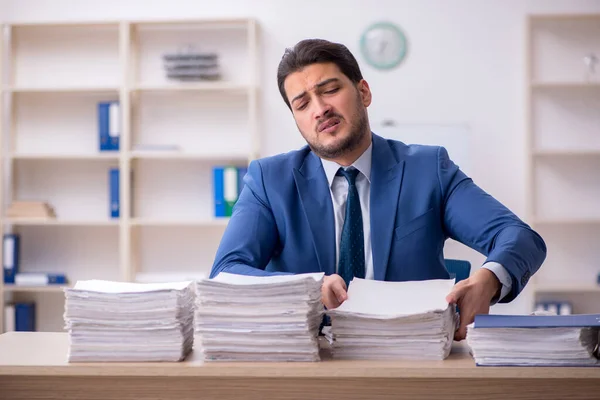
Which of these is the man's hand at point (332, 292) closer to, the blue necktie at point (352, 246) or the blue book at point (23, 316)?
the blue necktie at point (352, 246)

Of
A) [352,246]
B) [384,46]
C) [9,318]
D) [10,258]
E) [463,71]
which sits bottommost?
[9,318]

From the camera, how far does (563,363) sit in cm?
135

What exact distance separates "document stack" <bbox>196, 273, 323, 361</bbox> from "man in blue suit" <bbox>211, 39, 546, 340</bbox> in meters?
0.55

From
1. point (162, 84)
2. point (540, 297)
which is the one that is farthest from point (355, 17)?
point (540, 297)

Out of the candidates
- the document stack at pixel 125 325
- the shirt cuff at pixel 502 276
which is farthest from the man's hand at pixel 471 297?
the document stack at pixel 125 325

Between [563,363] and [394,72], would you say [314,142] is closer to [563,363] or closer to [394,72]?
[563,363]

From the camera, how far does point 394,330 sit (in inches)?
56.0

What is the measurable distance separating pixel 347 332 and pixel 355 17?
12.1 feet

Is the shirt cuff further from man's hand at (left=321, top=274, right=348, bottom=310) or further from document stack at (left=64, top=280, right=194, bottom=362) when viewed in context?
document stack at (left=64, top=280, right=194, bottom=362)

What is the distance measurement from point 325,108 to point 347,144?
112 millimetres

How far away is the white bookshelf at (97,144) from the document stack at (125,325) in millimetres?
3345

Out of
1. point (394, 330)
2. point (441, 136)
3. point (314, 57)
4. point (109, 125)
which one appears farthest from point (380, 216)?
point (109, 125)

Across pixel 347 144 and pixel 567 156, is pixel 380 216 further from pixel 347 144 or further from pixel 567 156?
pixel 567 156

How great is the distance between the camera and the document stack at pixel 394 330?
4.64 feet
